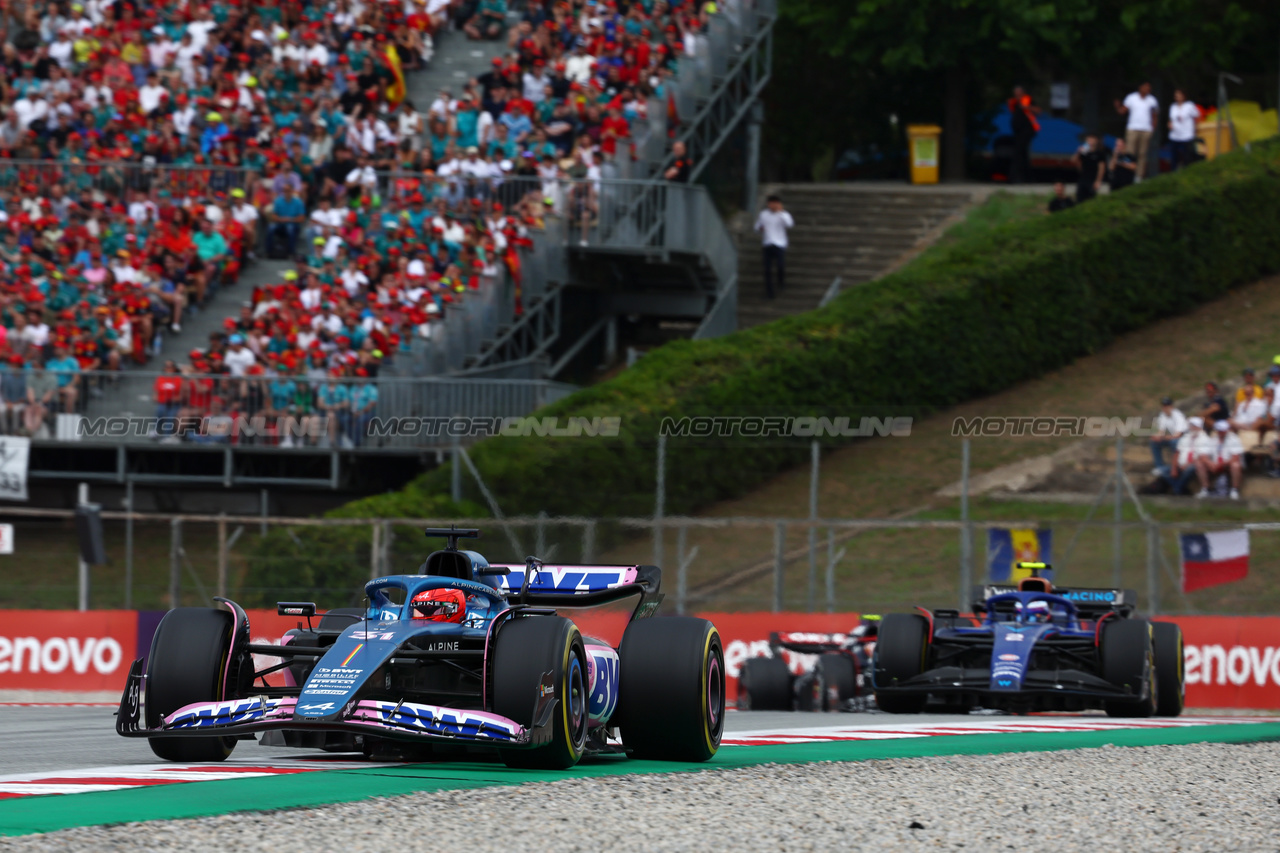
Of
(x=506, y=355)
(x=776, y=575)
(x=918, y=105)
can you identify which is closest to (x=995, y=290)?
(x=506, y=355)

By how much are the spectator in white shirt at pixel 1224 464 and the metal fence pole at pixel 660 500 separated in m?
6.08

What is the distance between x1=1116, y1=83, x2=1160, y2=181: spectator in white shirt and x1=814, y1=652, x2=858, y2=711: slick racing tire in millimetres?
16902

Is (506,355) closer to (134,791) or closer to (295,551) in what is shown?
(295,551)

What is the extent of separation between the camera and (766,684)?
16641 mm

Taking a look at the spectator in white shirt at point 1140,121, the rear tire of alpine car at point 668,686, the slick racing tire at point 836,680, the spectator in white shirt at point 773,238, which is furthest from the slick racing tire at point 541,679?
the spectator in white shirt at point 1140,121

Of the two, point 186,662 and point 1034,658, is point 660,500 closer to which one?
point 1034,658

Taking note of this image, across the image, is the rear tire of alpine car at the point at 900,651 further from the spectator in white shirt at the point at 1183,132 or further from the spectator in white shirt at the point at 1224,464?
the spectator in white shirt at the point at 1183,132

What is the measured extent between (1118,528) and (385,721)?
490 inches

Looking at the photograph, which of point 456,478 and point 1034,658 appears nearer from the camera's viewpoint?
point 1034,658

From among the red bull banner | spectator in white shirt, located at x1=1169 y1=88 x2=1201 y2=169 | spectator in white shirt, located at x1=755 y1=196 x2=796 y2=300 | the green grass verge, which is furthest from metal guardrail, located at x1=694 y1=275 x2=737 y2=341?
the green grass verge

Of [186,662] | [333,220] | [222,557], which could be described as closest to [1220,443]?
[222,557]

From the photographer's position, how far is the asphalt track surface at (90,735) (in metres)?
9.43

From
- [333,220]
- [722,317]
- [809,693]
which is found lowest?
[809,693]

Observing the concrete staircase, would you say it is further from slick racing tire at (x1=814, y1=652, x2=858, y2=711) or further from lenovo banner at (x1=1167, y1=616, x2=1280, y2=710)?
slick racing tire at (x1=814, y1=652, x2=858, y2=711)
